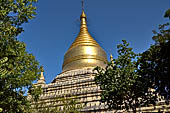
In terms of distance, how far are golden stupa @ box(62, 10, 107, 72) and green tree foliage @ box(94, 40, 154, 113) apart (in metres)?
12.2

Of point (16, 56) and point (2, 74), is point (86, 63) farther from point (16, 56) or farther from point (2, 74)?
point (2, 74)

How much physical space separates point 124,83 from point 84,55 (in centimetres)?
1413

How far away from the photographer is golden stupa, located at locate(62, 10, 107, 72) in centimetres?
2130

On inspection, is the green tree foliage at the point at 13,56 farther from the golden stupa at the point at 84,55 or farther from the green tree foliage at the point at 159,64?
the golden stupa at the point at 84,55

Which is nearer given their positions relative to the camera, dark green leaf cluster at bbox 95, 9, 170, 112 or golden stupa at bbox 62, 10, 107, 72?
dark green leaf cluster at bbox 95, 9, 170, 112

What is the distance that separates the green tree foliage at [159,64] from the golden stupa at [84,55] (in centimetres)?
1315

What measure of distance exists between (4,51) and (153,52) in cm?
604

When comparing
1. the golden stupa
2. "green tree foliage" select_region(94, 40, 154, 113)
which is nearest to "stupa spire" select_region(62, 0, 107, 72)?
the golden stupa

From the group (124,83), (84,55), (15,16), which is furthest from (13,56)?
(84,55)

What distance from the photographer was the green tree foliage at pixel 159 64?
6.92 meters

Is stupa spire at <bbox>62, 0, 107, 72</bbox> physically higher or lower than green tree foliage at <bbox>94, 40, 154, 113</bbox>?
higher

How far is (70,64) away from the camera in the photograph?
2206cm

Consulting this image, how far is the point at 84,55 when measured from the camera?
2188 centimetres

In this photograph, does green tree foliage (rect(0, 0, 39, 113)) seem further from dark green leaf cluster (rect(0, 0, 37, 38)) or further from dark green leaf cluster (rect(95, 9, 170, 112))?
dark green leaf cluster (rect(95, 9, 170, 112))
